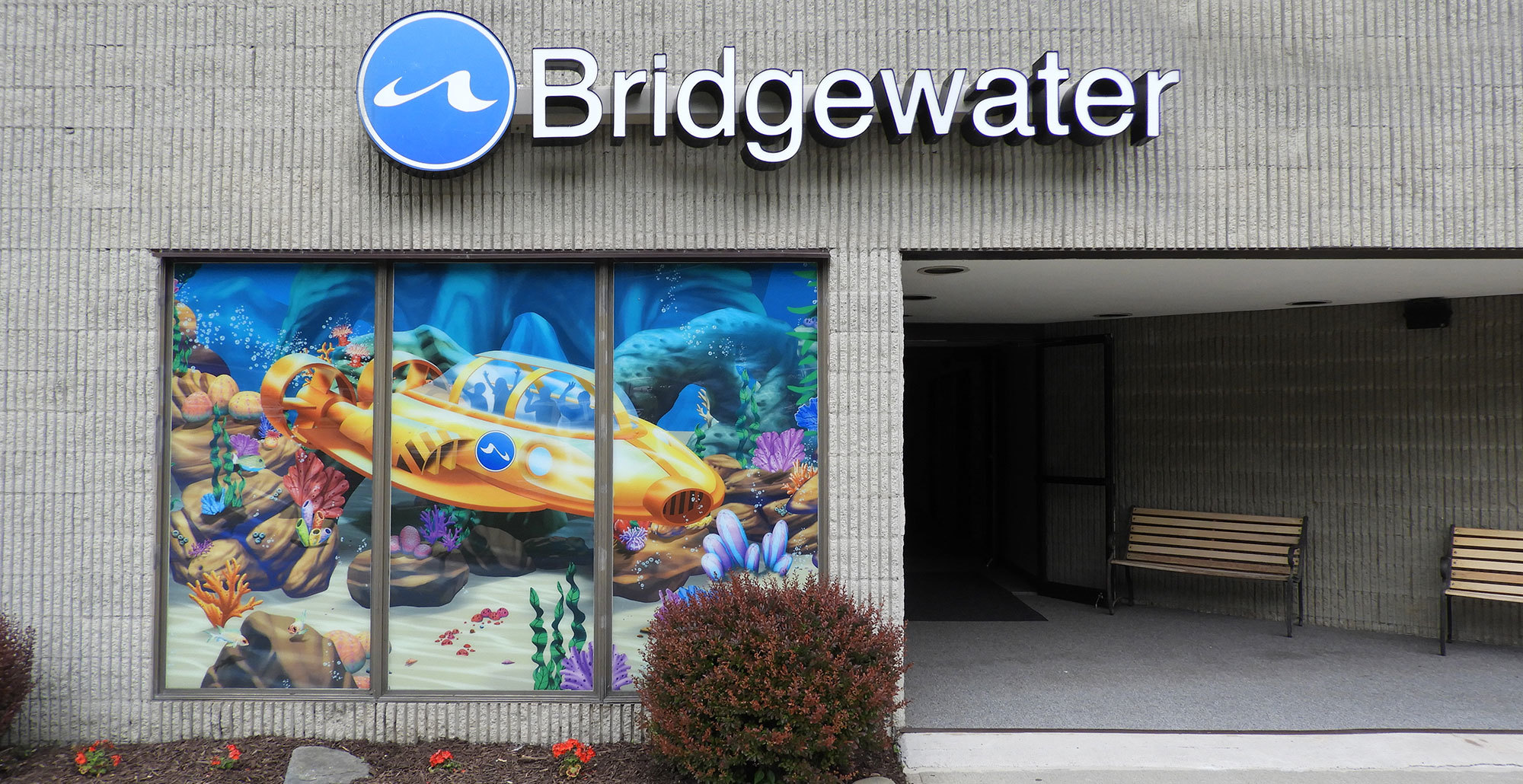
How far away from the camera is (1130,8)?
195 inches

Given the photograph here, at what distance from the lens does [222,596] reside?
4.87m

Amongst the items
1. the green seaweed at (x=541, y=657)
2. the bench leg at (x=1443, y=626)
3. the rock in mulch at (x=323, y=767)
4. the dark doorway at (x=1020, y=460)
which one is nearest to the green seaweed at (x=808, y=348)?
the green seaweed at (x=541, y=657)

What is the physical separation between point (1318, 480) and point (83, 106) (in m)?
9.66

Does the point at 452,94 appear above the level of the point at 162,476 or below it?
above

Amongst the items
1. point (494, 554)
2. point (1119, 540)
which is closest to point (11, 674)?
point (494, 554)

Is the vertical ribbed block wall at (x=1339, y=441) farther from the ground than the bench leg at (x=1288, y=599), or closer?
farther from the ground

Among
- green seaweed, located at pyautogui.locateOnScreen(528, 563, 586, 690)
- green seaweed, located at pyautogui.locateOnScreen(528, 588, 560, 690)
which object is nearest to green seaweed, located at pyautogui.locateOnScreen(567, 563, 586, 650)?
green seaweed, located at pyautogui.locateOnScreen(528, 563, 586, 690)

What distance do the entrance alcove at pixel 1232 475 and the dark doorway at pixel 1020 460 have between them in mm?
33

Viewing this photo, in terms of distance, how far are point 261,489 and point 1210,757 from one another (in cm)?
562

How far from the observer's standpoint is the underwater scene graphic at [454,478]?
4879 millimetres

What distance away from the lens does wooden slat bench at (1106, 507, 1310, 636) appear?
7285 millimetres

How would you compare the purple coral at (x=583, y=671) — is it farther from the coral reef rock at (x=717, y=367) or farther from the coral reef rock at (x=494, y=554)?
the coral reef rock at (x=717, y=367)

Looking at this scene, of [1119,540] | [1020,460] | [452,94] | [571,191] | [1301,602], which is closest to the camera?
[452,94]

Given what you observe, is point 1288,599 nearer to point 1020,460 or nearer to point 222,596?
point 1020,460
